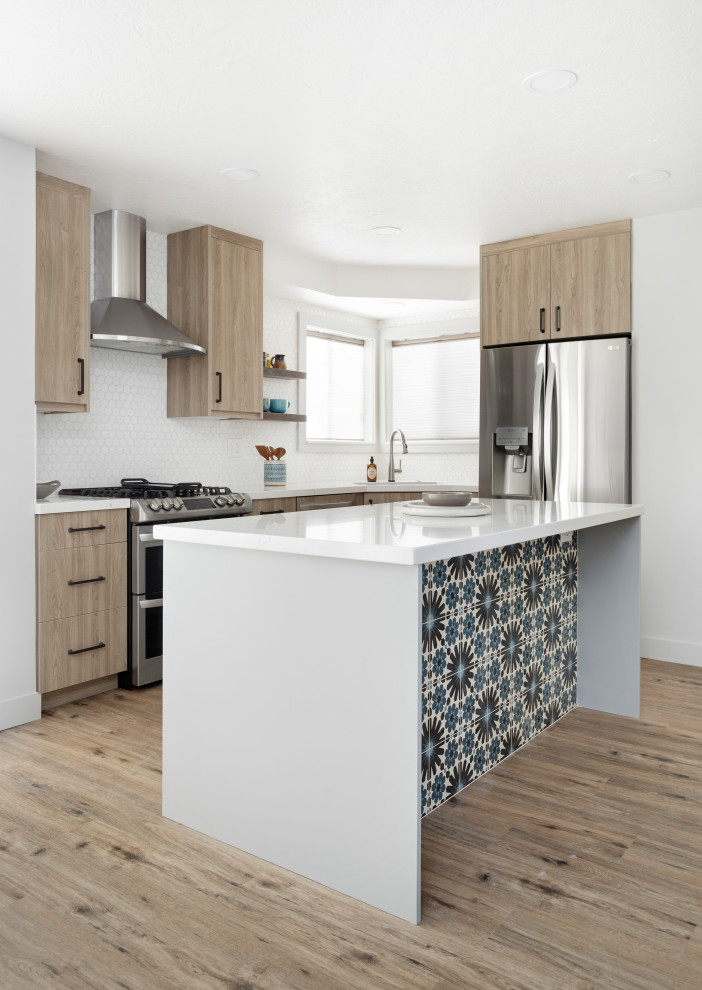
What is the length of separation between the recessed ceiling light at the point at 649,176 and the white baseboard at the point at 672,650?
2.44 meters

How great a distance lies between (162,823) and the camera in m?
2.30

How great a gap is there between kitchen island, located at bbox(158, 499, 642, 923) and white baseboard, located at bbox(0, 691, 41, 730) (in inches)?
47.4

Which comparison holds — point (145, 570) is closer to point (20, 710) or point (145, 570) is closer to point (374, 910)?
point (20, 710)

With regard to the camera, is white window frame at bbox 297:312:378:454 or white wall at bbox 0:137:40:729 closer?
white wall at bbox 0:137:40:729

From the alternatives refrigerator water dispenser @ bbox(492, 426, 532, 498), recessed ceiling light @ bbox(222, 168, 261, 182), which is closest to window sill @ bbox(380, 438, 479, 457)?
refrigerator water dispenser @ bbox(492, 426, 532, 498)

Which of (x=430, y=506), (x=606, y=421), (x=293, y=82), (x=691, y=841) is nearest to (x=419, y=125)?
(x=293, y=82)

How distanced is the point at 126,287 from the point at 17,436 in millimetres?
1344

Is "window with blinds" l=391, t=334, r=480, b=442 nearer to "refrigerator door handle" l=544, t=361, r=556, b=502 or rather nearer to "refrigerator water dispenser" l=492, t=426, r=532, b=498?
"refrigerator water dispenser" l=492, t=426, r=532, b=498

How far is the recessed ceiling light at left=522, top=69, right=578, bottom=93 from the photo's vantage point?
2.65 m

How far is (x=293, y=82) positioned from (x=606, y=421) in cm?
256

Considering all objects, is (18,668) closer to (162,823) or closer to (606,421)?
(162,823)

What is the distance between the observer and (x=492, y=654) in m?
2.64

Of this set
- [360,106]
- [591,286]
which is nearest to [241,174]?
[360,106]

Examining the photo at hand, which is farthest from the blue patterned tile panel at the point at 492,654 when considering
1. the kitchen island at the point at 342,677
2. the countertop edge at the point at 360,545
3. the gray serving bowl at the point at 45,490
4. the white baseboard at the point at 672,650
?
the gray serving bowl at the point at 45,490
